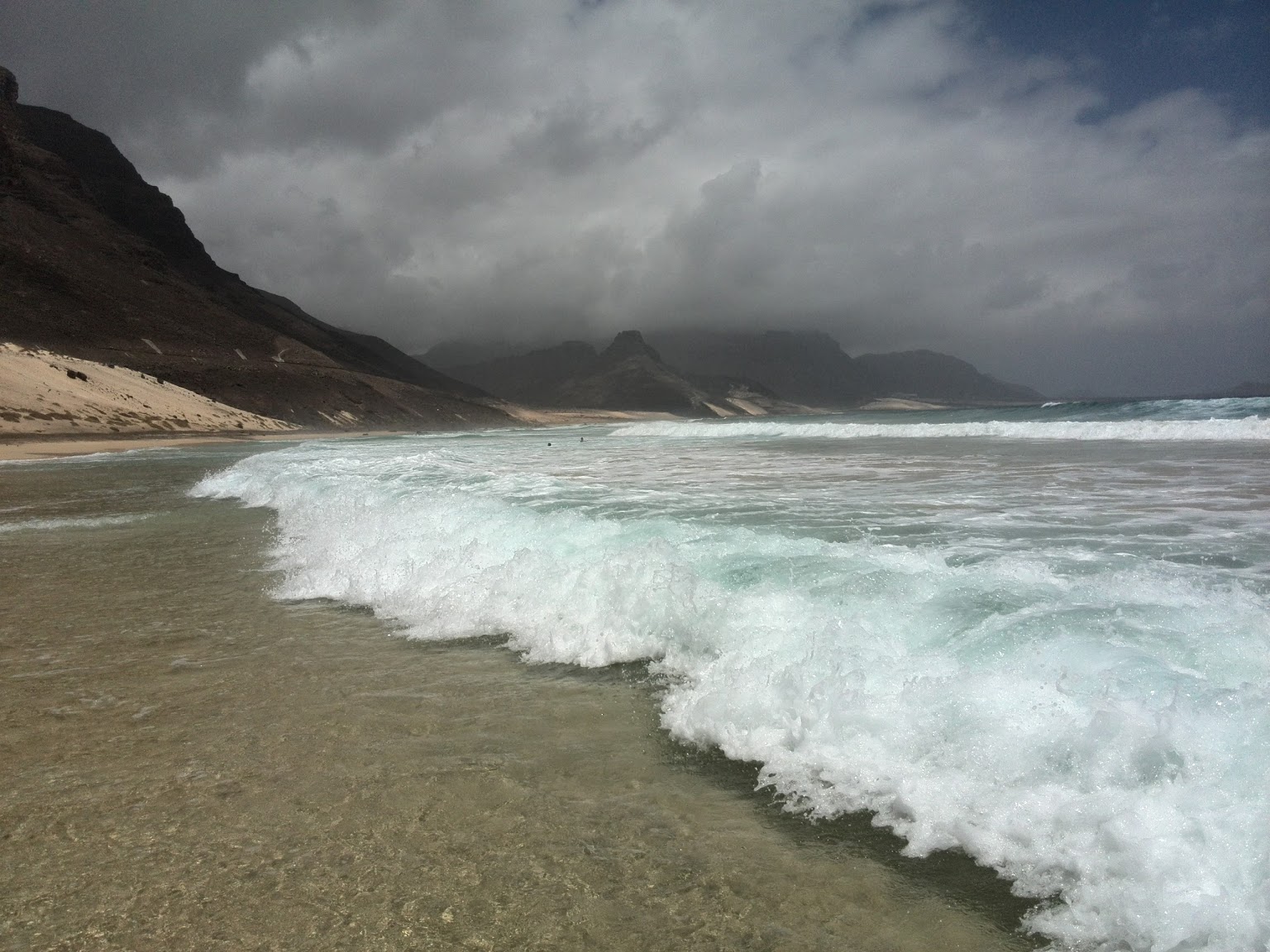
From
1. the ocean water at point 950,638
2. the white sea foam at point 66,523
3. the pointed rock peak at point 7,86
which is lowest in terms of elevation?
the white sea foam at point 66,523

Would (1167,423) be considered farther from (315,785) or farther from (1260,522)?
(315,785)

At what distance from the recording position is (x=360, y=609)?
264 inches

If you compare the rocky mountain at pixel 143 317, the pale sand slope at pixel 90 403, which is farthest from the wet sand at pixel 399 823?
the rocky mountain at pixel 143 317

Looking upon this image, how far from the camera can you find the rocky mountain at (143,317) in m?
82.1

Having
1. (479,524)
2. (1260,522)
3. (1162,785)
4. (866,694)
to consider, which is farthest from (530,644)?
(1260,522)

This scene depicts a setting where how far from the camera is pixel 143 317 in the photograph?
A: 94000 mm

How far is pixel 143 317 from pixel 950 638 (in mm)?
112675

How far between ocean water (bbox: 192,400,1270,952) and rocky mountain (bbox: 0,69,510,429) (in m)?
82.6

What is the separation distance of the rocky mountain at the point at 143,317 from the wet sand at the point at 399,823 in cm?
8477

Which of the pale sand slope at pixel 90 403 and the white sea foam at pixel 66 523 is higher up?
the pale sand slope at pixel 90 403

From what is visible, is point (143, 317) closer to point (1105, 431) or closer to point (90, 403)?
point (90, 403)

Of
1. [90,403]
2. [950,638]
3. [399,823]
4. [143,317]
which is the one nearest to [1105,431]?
[950,638]

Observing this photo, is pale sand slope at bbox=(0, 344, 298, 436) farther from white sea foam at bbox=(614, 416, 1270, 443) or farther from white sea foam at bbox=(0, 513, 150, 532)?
white sea foam at bbox=(614, 416, 1270, 443)

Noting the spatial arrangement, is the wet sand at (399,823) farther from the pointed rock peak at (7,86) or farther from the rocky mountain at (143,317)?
the pointed rock peak at (7,86)
